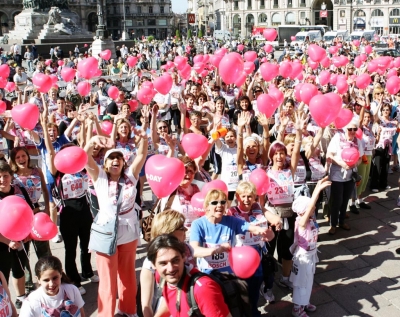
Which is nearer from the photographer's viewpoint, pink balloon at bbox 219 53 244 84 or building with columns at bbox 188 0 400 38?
pink balloon at bbox 219 53 244 84

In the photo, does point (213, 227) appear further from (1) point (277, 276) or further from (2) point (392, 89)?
(2) point (392, 89)

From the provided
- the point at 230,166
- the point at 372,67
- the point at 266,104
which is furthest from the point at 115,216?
the point at 372,67

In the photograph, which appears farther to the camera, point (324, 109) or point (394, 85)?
point (394, 85)

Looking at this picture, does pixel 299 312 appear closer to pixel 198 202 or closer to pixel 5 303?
pixel 198 202

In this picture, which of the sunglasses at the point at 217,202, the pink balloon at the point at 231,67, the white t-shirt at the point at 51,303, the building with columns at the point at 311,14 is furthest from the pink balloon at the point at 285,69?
the building with columns at the point at 311,14

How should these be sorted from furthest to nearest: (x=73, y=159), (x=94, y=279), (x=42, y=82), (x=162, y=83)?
(x=162, y=83) < (x=42, y=82) < (x=94, y=279) < (x=73, y=159)

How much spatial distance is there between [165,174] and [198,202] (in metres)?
0.42

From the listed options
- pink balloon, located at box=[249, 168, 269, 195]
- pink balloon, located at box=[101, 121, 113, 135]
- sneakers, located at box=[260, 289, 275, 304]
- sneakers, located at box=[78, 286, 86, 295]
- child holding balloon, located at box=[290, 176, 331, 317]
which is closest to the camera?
child holding balloon, located at box=[290, 176, 331, 317]

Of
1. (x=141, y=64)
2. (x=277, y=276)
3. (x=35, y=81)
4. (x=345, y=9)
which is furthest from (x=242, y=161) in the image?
(x=345, y=9)

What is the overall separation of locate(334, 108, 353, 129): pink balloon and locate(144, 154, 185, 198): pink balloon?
2.73 m

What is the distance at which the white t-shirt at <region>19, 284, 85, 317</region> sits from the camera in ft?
9.95

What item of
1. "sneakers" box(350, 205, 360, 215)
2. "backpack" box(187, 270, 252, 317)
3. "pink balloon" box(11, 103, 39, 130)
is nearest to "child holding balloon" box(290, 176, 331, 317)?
"backpack" box(187, 270, 252, 317)

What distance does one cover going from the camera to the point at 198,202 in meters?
3.83

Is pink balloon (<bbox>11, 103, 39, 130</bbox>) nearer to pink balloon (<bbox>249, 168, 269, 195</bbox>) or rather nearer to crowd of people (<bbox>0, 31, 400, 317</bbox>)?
crowd of people (<bbox>0, 31, 400, 317</bbox>)
